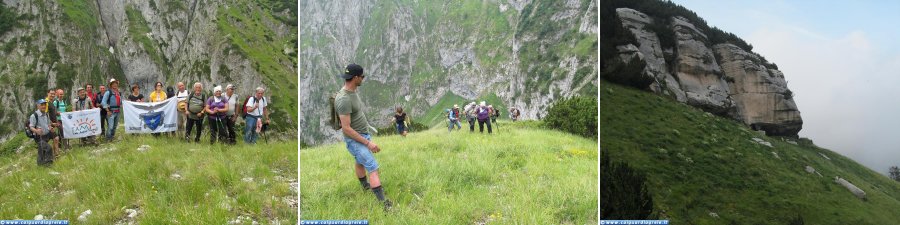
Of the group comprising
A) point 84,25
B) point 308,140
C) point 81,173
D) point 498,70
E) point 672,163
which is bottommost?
point 672,163

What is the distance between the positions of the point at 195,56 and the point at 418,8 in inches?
544

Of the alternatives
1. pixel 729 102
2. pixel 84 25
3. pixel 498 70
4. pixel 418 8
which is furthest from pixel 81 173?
pixel 729 102

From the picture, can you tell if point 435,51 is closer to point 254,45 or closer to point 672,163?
point 254,45

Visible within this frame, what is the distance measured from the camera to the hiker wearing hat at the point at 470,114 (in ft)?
19.8

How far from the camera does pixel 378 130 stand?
5.86 metres

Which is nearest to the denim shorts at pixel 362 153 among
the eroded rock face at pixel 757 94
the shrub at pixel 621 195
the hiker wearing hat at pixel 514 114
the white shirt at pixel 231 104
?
the hiker wearing hat at pixel 514 114

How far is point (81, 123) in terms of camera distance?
9656 millimetres

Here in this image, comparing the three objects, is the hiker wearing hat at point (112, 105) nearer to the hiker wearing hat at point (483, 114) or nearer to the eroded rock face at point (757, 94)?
the hiker wearing hat at point (483, 114)

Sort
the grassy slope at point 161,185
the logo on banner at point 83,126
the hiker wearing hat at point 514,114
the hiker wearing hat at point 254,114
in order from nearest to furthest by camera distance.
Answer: the grassy slope at point 161,185
the hiker wearing hat at point 514,114
the hiker wearing hat at point 254,114
the logo on banner at point 83,126

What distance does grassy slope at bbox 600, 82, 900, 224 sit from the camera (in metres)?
20.2

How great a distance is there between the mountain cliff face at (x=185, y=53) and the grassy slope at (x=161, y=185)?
122cm

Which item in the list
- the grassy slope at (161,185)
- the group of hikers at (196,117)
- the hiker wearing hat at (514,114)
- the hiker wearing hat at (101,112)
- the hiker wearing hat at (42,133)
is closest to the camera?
the grassy slope at (161,185)

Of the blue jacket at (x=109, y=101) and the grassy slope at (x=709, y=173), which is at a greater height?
the blue jacket at (x=109, y=101)

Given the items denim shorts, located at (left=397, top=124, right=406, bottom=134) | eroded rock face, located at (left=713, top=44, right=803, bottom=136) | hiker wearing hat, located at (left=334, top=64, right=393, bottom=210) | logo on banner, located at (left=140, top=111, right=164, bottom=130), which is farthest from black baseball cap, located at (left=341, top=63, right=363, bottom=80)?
eroded rock face, located at (left=713, top=44, right=803, bottom=136)
